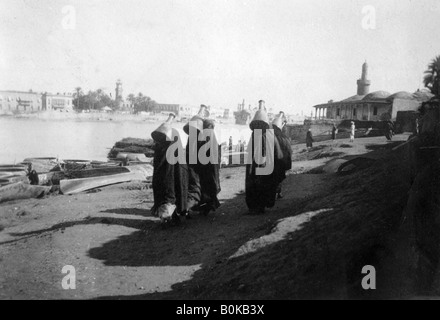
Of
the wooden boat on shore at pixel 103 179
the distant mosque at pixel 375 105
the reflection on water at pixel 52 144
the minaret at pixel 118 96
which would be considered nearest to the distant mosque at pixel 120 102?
the minaret at pixel 118 96

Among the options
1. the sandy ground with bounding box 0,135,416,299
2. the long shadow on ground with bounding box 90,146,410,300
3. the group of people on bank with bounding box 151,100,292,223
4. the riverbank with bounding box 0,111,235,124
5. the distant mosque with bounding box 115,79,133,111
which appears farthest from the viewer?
the distant mosque with bounding box 115,79,133,111

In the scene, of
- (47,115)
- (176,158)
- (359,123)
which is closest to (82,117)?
(47,115)

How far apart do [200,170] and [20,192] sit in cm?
687

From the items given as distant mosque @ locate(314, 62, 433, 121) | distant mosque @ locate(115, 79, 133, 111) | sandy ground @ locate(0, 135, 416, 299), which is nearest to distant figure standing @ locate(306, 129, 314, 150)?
distant mosque @ locate(314, 62, 433, 121)

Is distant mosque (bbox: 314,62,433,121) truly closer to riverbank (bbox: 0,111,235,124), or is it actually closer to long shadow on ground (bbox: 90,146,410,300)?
long shadow on ground (bbox: 90,146,410,300)

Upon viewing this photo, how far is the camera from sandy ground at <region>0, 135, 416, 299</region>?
3.56 m

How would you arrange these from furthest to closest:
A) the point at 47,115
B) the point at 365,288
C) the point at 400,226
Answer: the point at 47,115 → the point at 400,226 → the point at 365,288

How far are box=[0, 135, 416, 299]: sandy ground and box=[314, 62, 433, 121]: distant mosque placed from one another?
23.0 m

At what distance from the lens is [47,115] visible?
7094cm

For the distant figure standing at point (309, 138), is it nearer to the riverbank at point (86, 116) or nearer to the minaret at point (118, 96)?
the riverbank at point (86, 116)

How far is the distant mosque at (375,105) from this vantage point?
30573 mm

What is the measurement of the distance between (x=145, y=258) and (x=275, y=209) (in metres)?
2.94

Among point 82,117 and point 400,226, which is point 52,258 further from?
point 82,117

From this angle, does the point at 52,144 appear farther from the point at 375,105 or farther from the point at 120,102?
the point at 120,102
